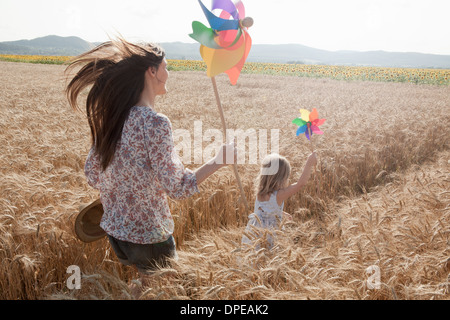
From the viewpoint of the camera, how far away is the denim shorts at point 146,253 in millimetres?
1954

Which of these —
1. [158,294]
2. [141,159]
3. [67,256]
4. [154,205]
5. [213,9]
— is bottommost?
[67,256]

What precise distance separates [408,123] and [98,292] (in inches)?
275

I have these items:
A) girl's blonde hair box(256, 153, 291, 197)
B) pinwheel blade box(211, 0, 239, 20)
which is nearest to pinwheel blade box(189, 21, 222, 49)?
pinwheel blade box(211, 0, 239, 20)

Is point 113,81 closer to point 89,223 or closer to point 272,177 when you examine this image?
point 89,223

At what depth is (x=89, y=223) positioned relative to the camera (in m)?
2.23

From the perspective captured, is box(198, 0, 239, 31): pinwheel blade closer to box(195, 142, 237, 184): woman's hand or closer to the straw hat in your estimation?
box(195, 142, 237, 184): woman's hand

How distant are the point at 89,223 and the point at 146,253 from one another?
53 centimetres

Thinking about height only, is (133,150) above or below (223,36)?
below

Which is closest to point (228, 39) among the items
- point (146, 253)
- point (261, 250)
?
point (261, 250)

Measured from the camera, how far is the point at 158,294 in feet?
5.41

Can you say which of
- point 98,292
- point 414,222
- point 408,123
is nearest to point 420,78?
point 408,123

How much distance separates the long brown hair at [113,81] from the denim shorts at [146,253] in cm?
50

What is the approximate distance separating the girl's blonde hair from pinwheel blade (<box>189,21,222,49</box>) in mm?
1016
